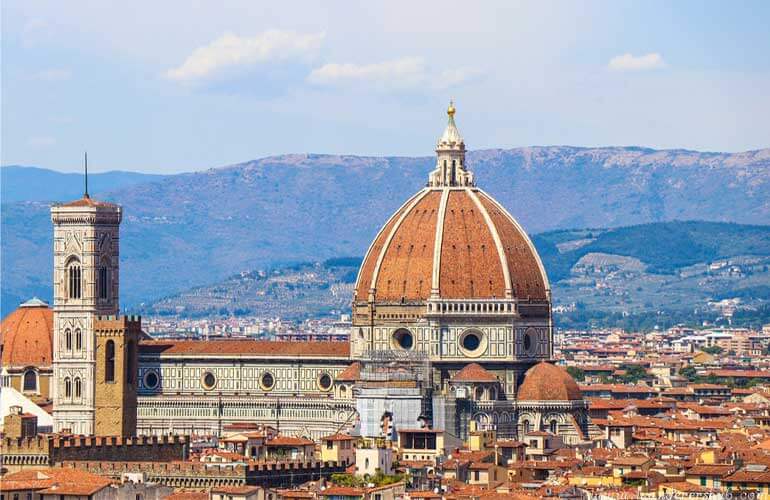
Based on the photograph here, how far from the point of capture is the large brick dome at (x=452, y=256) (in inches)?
4611

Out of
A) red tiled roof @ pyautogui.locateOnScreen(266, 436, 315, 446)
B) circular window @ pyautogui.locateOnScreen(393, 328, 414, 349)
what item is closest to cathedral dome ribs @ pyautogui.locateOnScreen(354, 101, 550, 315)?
circular window @ pyautogui.locateOnScreen(393, 328, 414, 349)

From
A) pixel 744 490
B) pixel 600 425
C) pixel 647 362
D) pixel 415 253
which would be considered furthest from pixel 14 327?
pixel 647 362

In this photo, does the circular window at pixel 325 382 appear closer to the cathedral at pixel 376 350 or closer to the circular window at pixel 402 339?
the cathedral at pixel 376 350

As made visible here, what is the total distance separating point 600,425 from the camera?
114 metres

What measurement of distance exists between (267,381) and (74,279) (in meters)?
9.53

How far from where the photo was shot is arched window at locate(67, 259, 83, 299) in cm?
12269

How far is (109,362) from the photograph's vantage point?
12069cm

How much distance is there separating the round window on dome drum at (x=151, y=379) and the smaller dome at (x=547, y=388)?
15864 mm

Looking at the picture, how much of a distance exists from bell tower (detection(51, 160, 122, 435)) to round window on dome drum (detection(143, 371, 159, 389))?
86.6 inches

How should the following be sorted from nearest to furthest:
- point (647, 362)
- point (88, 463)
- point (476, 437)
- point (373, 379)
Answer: point (88, 463)
point (476, 437)
point (373, 379)
point (647, 362)

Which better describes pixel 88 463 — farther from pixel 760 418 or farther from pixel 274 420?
pixel 760 418

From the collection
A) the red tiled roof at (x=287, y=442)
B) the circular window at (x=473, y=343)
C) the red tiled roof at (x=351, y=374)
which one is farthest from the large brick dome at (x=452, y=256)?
the red tiled roof at (x=287, y=442)

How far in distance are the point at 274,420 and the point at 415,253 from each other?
356 inches

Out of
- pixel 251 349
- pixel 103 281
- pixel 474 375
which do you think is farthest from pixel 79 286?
pixel 474 375
